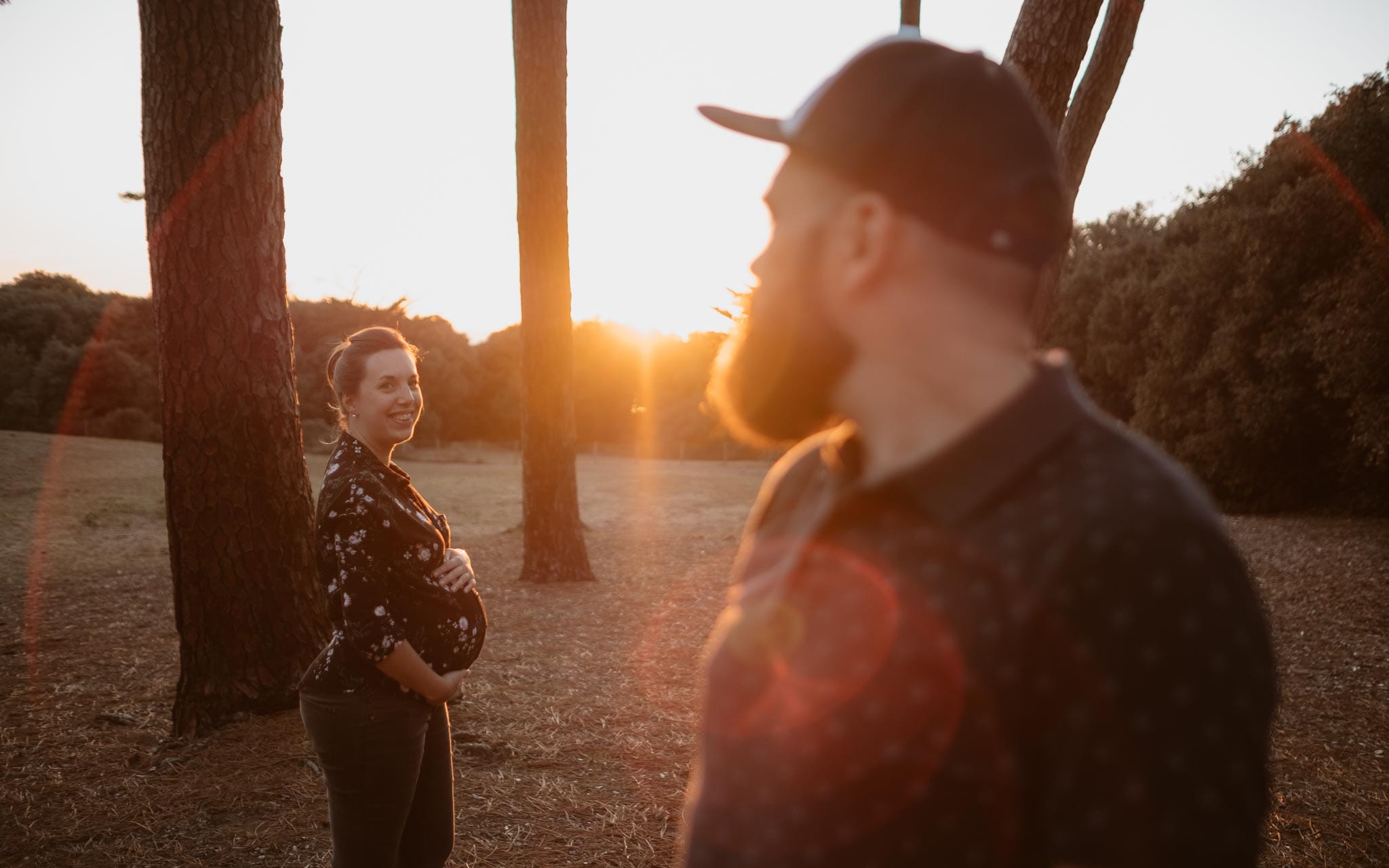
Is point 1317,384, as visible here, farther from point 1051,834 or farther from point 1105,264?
point 1051,834

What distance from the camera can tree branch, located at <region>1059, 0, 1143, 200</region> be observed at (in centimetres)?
491

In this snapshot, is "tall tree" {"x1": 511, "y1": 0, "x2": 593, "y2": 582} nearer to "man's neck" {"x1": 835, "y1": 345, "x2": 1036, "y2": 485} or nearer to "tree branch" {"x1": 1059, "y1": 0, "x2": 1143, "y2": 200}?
"tree branch" {"x1": 1059, "y1": 0, "x2": 1143, "y2": 200}

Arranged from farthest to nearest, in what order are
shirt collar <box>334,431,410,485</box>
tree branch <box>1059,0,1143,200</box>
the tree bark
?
the tree bark, tree branch <box>1059,0,1143,200</box>, shirt collar <box>334,431,410,485</box>

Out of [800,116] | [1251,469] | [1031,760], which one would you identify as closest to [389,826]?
[1031,760]

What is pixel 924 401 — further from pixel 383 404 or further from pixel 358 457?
pixel 383 404

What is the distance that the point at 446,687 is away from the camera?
272cm

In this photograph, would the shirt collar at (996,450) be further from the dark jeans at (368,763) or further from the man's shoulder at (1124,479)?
the dark jeans at (368,763)

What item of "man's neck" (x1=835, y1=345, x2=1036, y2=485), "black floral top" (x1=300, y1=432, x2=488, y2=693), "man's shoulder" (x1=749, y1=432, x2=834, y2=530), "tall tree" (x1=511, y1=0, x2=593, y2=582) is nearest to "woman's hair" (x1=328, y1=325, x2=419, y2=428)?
"black floral top" (x1=300, y1=432, x2=488, y2=693)

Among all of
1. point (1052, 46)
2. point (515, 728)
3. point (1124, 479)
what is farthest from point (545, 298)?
point (1124, 479)

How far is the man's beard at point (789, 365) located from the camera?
4.07 ft

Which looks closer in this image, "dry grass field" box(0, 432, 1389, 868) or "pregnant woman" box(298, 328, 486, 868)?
"pregnant woman" box(298, 328, 486, 868)

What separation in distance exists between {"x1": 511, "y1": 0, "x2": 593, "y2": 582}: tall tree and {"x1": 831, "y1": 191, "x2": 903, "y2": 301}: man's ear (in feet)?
29.4

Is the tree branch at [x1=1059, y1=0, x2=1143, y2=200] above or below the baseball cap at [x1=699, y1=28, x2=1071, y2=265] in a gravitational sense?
above

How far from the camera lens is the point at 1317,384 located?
16312 millimetres
